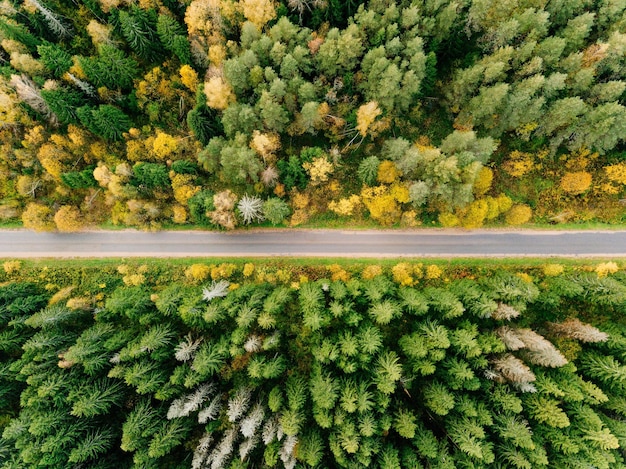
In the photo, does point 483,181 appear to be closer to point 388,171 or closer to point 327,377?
point 388,171

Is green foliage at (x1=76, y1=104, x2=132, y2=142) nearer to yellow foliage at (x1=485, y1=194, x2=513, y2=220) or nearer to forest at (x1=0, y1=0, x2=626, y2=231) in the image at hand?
forest at (x1=0, y1=0, x2=626, y2=231)

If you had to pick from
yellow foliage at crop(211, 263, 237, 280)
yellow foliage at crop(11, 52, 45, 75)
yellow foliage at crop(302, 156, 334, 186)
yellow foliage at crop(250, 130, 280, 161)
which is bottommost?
yellow foliage at crop(211, 263, 237, 280)

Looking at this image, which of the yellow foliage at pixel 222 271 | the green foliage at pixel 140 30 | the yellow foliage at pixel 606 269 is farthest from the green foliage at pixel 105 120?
the yellow foliage at pixel 606 269

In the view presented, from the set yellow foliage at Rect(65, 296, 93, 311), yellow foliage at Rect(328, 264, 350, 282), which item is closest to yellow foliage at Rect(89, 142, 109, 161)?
yellow foliage at Rect(65, 296, 93, 311)

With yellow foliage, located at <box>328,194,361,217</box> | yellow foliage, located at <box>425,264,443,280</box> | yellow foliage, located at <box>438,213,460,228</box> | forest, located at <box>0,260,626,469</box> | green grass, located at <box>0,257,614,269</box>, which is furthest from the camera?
green grass, located at <box>0,257,614,269</box>

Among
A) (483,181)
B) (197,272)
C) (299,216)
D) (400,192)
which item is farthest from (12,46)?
(483,181)

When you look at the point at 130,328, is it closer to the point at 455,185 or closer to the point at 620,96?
the point at 455,185

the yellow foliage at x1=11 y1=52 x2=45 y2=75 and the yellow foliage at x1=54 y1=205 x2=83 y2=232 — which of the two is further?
the yellow foliage at x1=54 y1=205 x2=83 y2=232

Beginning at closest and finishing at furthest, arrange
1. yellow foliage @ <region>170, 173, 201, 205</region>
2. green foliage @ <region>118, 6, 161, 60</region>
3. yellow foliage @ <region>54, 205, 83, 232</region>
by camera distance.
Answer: green foliage @ <region>118, 6, 161, 60</region> → yellow foliage @ <region>170, 173, 201, 205</region> → yellow foliage @ <region>54, 205, 83, 232</region>
